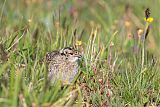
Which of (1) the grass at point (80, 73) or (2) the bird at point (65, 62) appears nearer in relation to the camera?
(1) the grass at point (80, 73)

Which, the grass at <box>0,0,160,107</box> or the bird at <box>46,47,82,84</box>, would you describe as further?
the bird at <box>46,47,82,84</box>

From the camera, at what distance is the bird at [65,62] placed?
5.35 m

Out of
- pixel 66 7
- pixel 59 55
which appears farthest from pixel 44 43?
pixel 66 7

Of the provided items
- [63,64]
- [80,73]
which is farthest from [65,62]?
[80,73]

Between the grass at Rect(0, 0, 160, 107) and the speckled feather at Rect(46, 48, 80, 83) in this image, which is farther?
the speckled feather at Rect(46, 48, 80, 83)

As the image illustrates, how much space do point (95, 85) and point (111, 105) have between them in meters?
0.44

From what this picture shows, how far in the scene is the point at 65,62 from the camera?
17.9 ft

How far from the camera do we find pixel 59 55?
5438 millimetres

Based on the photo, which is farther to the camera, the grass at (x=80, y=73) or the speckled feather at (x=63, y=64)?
the speckled feather at (x=63, y=64)

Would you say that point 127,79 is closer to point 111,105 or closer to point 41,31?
point 111,105

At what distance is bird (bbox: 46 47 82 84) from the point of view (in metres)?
5.35

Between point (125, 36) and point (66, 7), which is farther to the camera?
point (66, 7)

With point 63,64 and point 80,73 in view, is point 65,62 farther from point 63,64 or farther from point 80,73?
point 80,73

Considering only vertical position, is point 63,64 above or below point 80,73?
above
